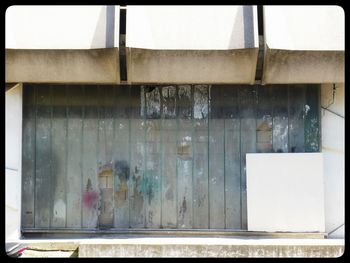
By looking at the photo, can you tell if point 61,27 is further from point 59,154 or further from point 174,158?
point 174,158

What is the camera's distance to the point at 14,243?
738 centimetres

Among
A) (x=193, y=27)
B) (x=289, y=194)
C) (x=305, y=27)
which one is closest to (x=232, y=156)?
(x=289, y=194)

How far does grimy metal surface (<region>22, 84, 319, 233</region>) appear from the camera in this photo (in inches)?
303

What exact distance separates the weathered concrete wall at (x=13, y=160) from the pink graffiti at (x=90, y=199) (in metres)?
1.01

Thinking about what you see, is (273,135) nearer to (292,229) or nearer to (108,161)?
(292,229)

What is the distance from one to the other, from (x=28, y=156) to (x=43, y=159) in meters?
0.24

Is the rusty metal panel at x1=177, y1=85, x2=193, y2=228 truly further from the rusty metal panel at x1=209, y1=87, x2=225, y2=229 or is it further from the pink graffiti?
the pink graffiti

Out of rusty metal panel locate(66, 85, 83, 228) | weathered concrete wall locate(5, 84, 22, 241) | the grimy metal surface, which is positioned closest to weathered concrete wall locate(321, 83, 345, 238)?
the grimy metal surface

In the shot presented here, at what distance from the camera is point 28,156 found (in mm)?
7727

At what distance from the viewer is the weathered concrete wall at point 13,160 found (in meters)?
7.49

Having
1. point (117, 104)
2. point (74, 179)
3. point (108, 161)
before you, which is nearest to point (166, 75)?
point (117, 104)

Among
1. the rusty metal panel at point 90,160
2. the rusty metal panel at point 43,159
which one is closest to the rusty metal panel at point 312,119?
the rusty metal panel at point 90,160

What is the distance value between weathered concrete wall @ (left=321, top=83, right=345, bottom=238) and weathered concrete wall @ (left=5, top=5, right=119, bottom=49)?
351 centimetres
